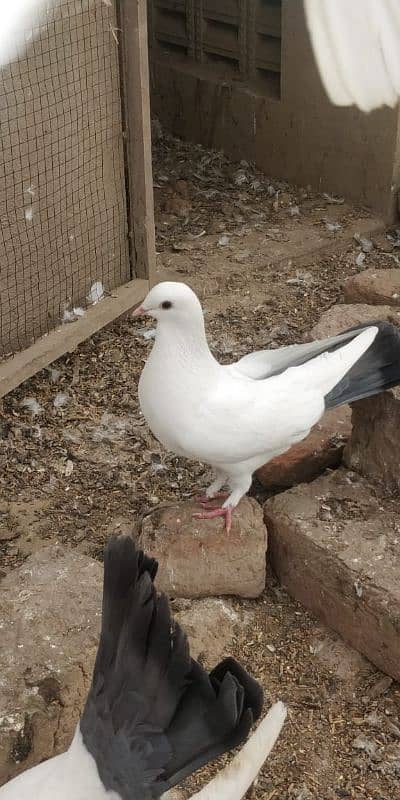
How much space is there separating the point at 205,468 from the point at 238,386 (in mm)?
959

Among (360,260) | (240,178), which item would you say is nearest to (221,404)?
(360,260)

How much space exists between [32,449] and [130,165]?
1543 millimetres

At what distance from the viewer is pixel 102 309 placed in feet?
15.6

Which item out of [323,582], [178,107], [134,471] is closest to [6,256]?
[134,471]

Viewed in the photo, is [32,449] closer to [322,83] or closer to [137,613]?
[137,613]

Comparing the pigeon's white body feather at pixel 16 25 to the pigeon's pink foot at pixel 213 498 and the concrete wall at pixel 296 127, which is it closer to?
the pigeon's pink foot at pixel 213 498

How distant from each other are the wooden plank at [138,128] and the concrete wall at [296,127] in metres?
1.64

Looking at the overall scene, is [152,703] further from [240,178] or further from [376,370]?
[240,178]

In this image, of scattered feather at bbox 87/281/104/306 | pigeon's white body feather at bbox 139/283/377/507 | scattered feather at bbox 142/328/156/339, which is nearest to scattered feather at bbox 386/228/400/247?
scattered feather at bbox 142/328/156/339

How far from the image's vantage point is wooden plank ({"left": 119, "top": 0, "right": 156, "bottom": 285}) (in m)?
4.41

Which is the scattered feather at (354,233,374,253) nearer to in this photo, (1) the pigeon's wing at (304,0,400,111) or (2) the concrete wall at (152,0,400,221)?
(2) the concrete wall at (152,0,400,221)

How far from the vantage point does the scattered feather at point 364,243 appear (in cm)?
576

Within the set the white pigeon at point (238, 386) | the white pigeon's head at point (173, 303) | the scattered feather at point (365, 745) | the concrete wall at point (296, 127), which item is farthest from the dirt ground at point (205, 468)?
the white pigeon's head at point (173, 303)

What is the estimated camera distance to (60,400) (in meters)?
4.40
